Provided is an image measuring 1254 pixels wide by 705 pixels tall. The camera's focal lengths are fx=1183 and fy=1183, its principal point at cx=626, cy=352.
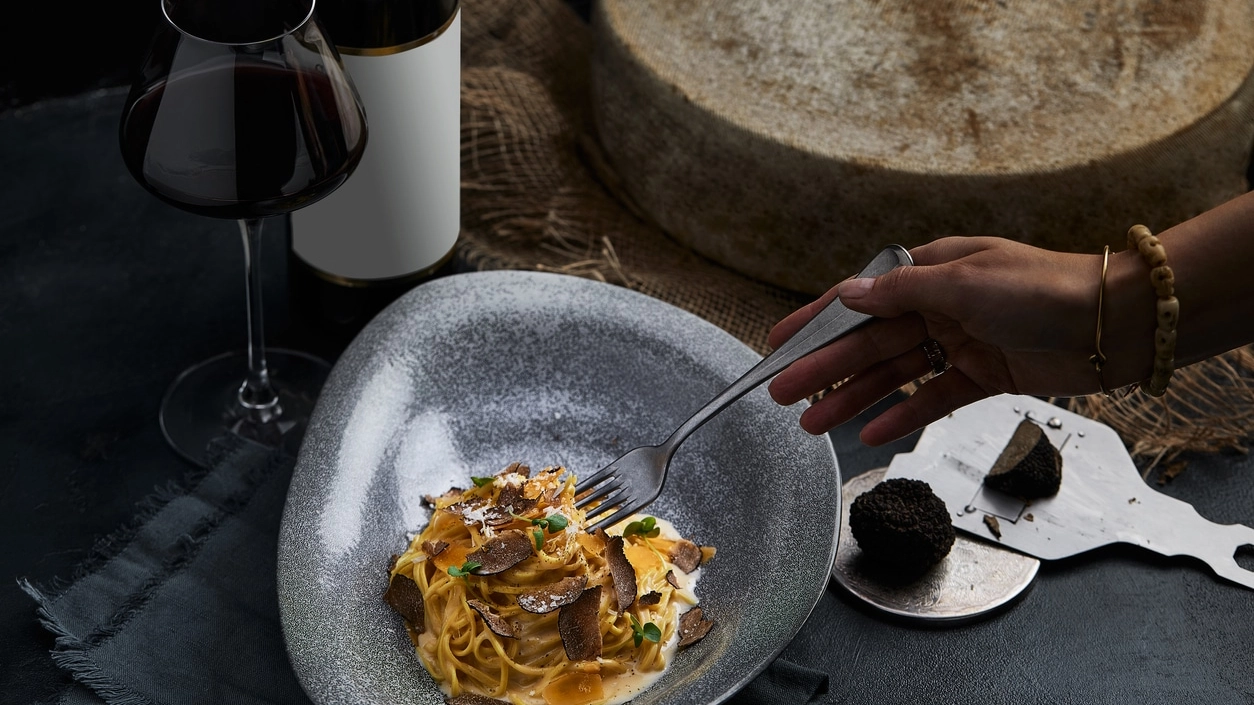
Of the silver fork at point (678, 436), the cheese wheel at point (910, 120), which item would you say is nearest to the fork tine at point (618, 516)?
the silver fork at point (678, 436)

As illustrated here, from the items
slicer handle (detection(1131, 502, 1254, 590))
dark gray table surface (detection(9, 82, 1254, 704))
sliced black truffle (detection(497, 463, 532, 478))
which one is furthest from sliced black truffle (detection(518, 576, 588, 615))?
slicer handle (detection(1131, 502, 1254, 590))

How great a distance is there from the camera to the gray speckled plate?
1464 mm

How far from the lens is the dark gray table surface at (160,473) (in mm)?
1667

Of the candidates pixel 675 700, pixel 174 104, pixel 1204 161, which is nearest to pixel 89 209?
pixel 174 104

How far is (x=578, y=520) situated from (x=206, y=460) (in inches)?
25.7

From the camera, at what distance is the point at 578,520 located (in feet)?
5.30

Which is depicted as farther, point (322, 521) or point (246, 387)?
point (246, 387)

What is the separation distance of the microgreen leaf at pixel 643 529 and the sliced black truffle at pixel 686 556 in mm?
38

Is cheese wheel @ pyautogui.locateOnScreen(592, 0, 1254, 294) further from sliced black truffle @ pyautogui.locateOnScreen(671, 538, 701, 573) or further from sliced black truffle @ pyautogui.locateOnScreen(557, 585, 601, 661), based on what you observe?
sliced black truffle @ pyautogui.locateOnScreen(557, 585, 601, 661)

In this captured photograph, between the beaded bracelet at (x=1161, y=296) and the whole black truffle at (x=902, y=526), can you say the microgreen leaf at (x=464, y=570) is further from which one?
the beaded bracelet at (x=1161, y=296)

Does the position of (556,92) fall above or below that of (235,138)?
below

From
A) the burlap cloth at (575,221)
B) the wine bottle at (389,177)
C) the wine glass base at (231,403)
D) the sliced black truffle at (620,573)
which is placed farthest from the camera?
the burlap cloth at (575,221)

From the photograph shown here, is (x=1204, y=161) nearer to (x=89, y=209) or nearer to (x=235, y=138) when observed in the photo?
(x=235, y=138)

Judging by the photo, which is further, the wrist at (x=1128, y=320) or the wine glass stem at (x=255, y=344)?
the wine glass stem at (x=255, y=344)
